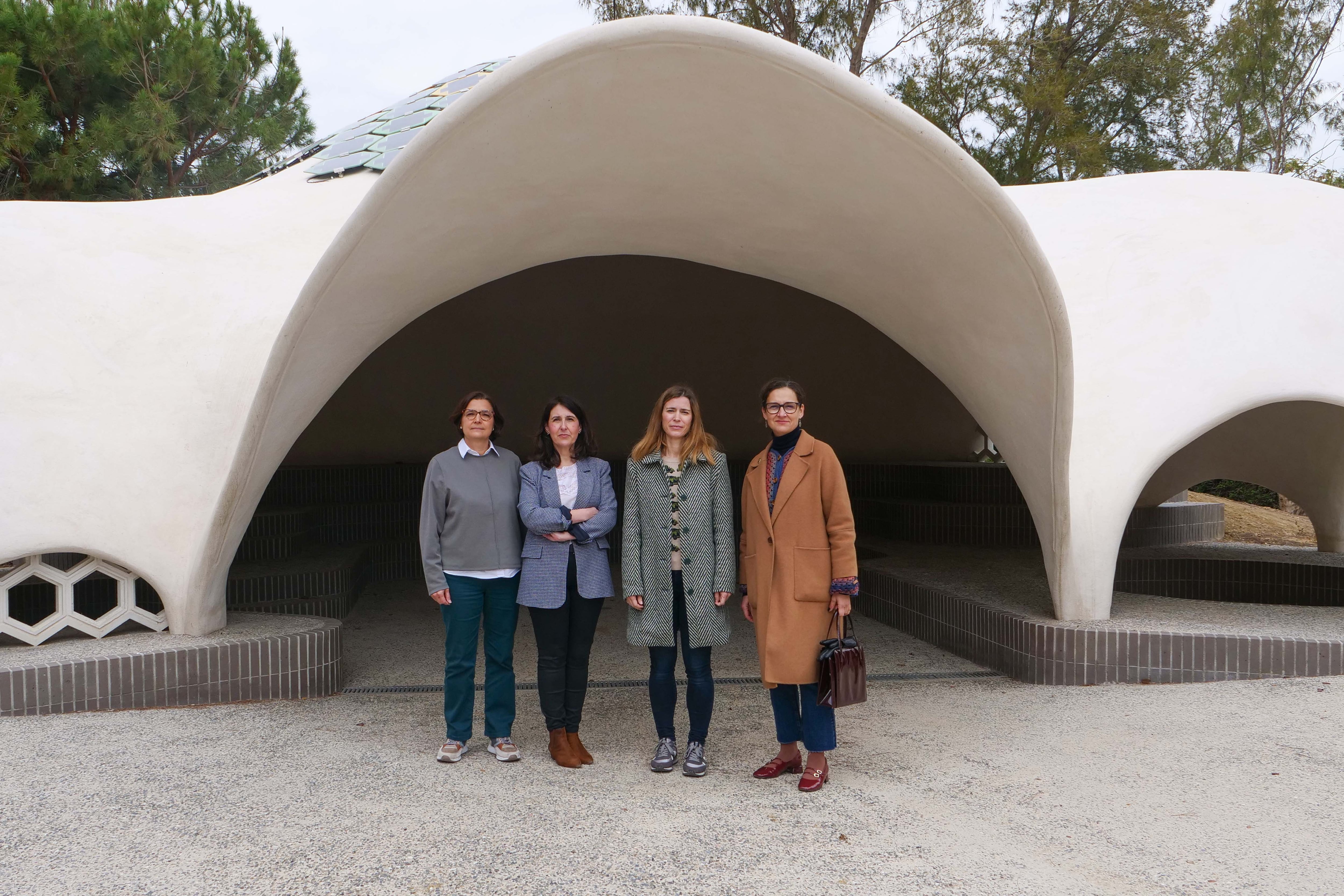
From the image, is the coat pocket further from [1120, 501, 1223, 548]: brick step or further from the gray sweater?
[1120, 501, 1223, 548]: brick step

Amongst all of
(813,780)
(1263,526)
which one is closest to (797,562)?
(813,780)

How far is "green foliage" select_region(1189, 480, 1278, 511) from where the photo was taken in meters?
13.9

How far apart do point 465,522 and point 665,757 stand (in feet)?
3.68

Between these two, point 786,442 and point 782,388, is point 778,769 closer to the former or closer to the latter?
point 786,442

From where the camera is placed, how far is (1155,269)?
5.32m

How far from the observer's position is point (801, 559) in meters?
3.07

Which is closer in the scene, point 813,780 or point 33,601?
point 813,780

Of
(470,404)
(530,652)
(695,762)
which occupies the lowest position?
(530,652)

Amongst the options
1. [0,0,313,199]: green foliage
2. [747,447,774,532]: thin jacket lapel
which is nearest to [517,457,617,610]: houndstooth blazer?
[747,447,774,532]: thin jacket lapel

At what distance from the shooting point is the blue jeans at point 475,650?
3.41 m

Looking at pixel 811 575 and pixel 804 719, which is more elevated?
pixel 811 575

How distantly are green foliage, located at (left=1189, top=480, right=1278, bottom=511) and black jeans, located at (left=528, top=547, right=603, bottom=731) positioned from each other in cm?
1322

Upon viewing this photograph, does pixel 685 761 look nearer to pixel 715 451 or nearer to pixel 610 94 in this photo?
pixel 715 451

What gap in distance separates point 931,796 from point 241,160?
14.9 metres
